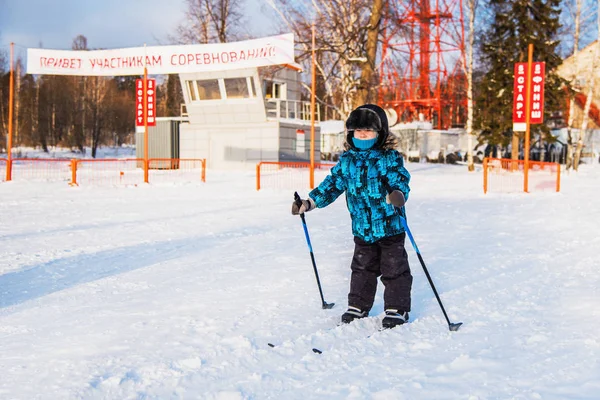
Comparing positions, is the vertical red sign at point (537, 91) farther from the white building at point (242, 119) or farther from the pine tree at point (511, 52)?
the white building at point (242, 119)

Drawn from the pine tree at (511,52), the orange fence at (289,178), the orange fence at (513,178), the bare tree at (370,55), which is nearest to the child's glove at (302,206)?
the orange fence at (513,178)

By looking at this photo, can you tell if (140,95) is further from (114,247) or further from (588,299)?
(588,299)

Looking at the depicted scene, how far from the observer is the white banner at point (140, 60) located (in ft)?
73.4

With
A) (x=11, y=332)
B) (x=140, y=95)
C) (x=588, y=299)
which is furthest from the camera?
(x=140, y=95)

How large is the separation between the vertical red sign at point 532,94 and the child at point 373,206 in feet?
49.5

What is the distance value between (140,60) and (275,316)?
19.8 m

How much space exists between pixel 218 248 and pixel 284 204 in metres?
5.96

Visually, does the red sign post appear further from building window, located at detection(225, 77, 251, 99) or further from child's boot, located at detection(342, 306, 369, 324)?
child's boot, located at detection(342, 306, 369, 324)

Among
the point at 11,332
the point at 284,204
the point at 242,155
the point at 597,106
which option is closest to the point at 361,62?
the point at 284,204

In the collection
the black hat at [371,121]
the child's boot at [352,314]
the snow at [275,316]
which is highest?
the black hat at [371,121]

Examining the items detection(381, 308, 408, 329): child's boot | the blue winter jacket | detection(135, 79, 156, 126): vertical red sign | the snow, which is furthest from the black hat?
detection(135, 79, 156, 126): vertical red sign

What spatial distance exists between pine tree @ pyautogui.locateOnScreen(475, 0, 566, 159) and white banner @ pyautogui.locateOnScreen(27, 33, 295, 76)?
13.2 metres

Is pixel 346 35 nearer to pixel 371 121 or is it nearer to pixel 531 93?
pixel 531 93

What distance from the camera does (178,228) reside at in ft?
31.6
